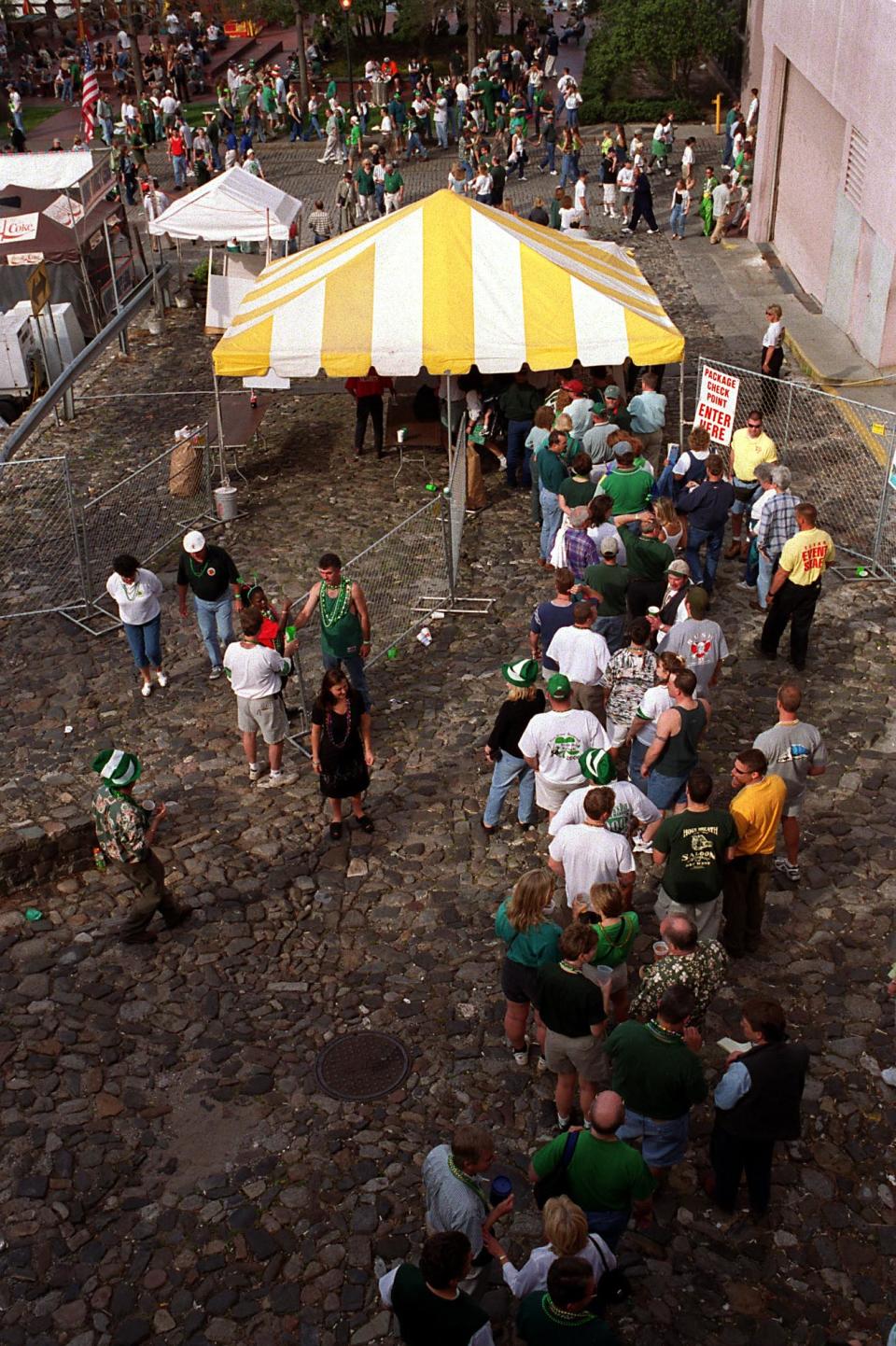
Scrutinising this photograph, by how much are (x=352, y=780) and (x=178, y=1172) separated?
9.82 feet

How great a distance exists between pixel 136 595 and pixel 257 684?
1.78 metres

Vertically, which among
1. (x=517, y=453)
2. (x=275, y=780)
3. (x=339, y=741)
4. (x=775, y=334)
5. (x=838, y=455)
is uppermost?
(x=339, y=741)

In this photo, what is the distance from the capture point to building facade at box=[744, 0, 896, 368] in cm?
1788

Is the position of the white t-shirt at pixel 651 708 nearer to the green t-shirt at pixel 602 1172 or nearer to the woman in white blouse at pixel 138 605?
the green t-shirt at pixel 602 1172

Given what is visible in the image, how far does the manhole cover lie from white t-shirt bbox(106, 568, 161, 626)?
4521mm

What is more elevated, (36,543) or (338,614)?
(338,614)

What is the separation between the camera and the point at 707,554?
1176 centimetres

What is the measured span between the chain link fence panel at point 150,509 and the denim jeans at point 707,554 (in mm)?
5643

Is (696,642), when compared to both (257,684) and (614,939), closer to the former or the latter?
(614,939)

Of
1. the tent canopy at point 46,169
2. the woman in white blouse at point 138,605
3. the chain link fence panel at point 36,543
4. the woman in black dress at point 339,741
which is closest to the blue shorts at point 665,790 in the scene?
the woman in black dress at point 339,741

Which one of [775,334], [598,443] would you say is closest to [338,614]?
[598,443]

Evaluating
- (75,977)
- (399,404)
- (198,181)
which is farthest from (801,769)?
(198,181)

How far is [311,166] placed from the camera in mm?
35062

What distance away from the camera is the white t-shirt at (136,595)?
10.6m
